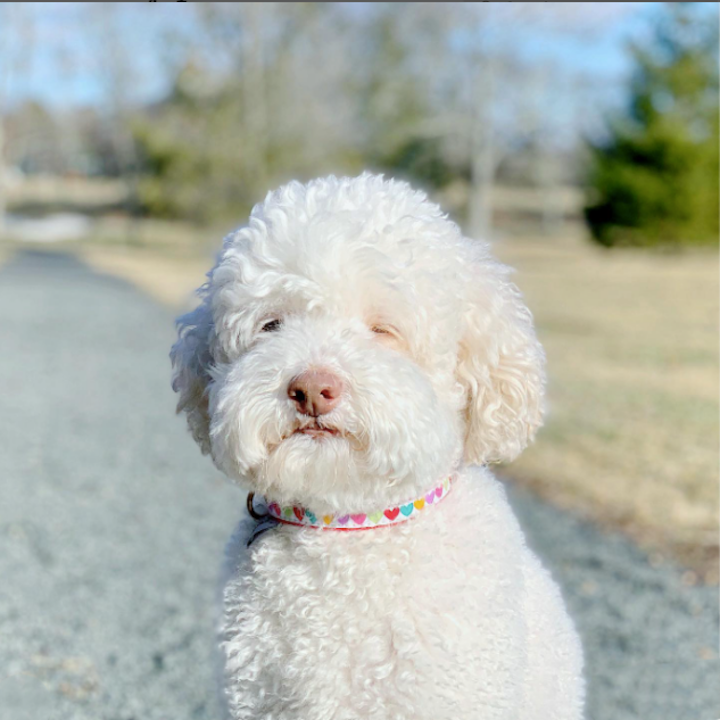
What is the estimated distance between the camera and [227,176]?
1206 inches

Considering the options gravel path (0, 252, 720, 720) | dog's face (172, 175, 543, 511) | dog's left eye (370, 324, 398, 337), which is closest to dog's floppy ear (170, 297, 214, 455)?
dog's face (172, 175, 543, 511)

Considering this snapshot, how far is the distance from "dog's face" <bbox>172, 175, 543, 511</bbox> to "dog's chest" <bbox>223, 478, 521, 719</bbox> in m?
0.15

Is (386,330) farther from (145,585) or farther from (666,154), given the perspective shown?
(666,154)

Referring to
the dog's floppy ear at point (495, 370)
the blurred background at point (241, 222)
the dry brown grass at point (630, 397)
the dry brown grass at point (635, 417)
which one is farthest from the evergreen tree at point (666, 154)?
the dog's floppy ear at point (495, 370)

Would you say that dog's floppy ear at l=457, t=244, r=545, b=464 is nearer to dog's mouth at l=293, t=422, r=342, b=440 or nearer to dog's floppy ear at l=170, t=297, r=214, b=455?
dog's mouth at l=293, t=422, r=342, b=440

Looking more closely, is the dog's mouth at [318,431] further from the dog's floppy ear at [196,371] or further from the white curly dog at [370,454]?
the dog's floppy ear at [196,371]

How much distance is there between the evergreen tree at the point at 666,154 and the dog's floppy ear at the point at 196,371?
109 feet

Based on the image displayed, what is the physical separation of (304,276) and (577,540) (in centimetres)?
428

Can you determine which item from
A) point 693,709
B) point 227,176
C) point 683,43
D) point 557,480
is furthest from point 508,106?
point 693,709

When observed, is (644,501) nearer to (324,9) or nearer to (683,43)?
(324,9)

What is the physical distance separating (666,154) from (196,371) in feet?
113

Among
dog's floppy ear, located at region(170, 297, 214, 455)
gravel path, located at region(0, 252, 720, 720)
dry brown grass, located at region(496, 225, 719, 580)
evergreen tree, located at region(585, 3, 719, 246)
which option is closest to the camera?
dog's floppy ear, located at region(170, 297, 214, 455)

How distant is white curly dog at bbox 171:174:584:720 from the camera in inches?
84.3

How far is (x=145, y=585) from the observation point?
5.34 meters
